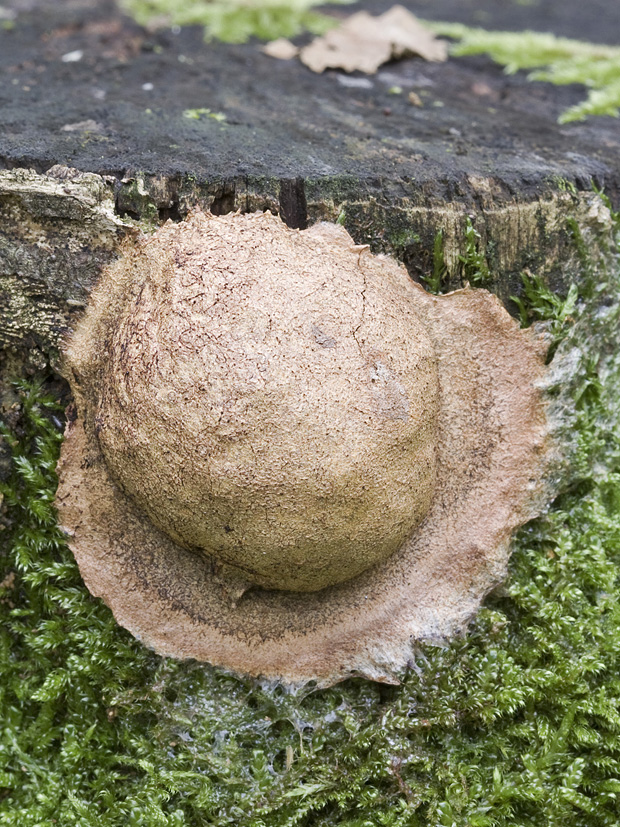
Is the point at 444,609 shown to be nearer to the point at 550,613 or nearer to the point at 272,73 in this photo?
the point at 550,613

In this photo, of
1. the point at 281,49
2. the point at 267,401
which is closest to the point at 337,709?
the point at 267,401

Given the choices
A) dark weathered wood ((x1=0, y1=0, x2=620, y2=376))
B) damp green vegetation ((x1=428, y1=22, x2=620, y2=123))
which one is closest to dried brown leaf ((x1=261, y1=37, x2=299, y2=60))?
dark weathered wood ((x1=0, y1=0, x2=620, y2=376))

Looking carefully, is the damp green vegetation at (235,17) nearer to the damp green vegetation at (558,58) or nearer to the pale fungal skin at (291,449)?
the damp green vegetation at (558,58)

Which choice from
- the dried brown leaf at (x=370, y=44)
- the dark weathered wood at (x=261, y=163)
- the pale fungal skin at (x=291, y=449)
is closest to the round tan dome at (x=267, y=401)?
the pale fungal skin at (x=291, y=449)

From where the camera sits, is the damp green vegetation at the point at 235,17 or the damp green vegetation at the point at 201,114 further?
the damp green vegetation at the point at 235,17

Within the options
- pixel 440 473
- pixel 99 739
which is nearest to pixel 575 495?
pixel 440 473

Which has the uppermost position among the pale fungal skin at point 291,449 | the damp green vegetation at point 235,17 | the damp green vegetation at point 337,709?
the damp green vegetation at point 235,17

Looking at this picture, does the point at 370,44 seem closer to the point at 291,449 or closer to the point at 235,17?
the point at 235,17

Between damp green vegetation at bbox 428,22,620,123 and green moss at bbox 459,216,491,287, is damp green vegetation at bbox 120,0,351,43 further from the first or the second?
green moss at bbox 459,216,491,287
